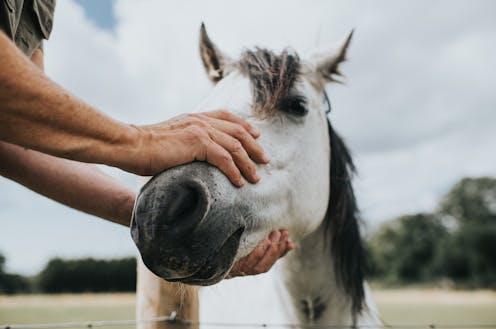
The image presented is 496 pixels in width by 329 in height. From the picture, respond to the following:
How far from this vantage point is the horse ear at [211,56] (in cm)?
246

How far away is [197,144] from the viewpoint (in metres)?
1.28

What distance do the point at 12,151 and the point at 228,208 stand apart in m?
0.79

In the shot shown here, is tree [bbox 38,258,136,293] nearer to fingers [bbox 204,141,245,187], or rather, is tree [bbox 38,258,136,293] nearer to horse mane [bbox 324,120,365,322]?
horse mane [bbox 324,120,365,322]

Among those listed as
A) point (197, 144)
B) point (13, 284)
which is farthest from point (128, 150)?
point (13, 284)

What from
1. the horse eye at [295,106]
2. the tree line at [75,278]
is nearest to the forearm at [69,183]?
the horse eye at [295,106]

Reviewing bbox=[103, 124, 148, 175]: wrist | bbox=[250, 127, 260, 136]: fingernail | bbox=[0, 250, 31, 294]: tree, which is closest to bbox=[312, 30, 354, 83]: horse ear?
bbox=[250, 127, 260, 136]: fingernail

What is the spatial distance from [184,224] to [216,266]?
209mm

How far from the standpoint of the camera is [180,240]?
131 centimetres

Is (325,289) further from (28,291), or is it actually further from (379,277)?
(379,277)

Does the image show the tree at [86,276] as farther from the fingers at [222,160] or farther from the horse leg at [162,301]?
the fingers at [222,160]

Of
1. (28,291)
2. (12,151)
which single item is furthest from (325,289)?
(28,291)

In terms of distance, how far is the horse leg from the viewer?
67.4 inches

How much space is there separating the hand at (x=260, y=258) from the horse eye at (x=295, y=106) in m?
0.57

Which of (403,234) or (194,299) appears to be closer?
(194,299)
